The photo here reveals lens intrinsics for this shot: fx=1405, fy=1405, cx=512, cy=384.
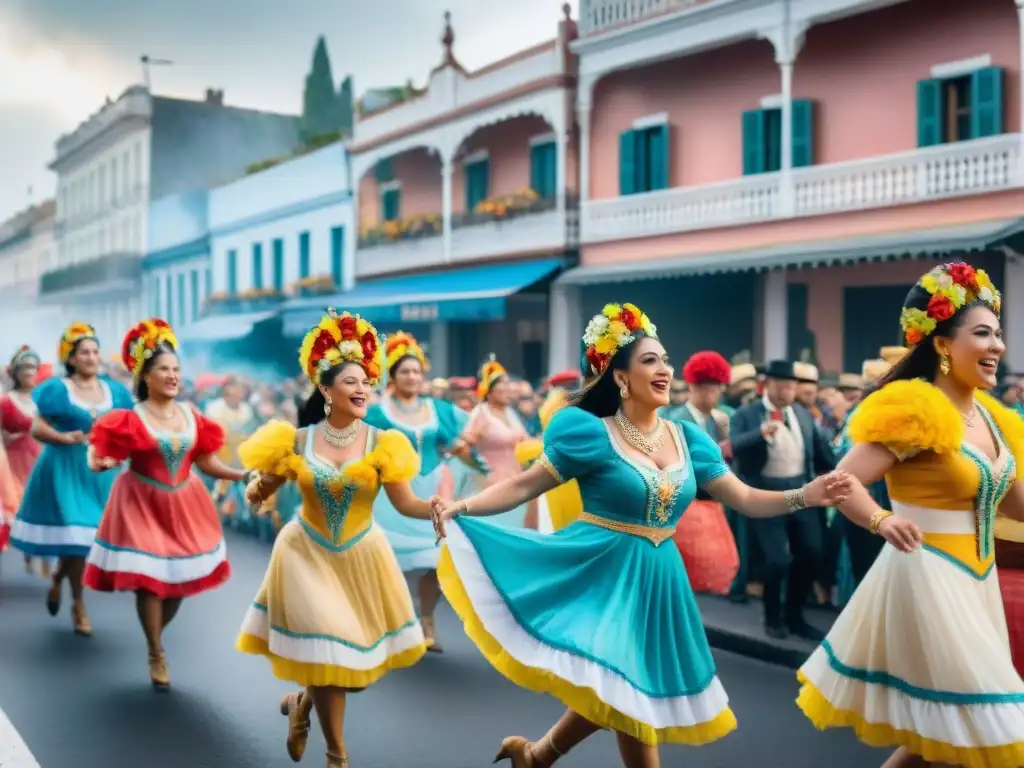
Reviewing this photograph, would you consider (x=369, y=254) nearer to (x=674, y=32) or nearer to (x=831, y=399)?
(x=674, y=32)

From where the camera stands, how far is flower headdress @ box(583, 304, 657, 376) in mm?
5598

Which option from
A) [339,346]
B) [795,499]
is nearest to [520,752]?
[795,499]

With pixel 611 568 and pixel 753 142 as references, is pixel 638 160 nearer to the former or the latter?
pixel 753 142

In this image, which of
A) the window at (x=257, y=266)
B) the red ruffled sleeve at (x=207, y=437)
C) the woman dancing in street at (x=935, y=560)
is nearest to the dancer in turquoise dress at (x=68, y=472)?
the red ruffled sleeve at (x=207, y=437)

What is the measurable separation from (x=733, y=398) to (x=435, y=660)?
4355 millimetres

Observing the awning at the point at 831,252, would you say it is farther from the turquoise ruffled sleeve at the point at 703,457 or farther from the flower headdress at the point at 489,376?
the turquoise ruffled sleeve at the point at 703,457

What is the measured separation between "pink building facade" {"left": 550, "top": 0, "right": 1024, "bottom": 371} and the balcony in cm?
3

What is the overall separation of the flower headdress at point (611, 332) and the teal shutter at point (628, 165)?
62.0 feet

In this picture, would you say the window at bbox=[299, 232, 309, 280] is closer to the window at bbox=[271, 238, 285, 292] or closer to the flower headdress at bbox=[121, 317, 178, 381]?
the window at bbox=[271, 238, 285, 292]

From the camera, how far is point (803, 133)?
820 inches

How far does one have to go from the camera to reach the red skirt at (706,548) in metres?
7.58

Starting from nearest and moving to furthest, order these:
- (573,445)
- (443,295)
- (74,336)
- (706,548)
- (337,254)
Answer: (573,445) → (706,548) → (74,336) → (443,295) → (337,254)

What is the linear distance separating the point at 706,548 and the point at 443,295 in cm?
1897

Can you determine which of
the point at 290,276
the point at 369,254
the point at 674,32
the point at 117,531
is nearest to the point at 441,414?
the point at 117,531
